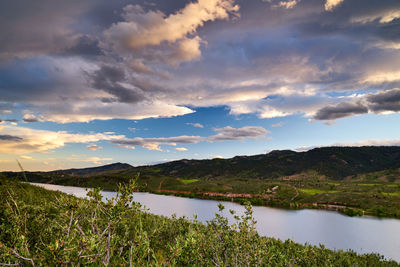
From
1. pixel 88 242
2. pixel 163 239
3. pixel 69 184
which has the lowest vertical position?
pixel 69 184

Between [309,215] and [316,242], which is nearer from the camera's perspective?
[316,242]

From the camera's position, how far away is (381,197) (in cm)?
7450

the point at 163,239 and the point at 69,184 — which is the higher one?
the point at 163,239

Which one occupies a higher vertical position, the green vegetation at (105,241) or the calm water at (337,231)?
the green vegetation at (105,241)

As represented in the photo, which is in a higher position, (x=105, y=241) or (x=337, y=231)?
(x=105, y=241)

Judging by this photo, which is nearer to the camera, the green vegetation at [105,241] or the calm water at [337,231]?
the green vegetation at [105,241]

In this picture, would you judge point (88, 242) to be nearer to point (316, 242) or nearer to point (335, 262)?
point (335, 262)

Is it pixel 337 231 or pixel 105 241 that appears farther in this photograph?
pixel 337 231

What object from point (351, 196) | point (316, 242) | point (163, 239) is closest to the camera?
point (163, 239)

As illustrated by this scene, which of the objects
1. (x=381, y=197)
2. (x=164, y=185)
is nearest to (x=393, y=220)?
(x=381, y=197)

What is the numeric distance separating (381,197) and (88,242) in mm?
97099

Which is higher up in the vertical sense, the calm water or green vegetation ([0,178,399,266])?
green vegetation ([0,178,399,266])

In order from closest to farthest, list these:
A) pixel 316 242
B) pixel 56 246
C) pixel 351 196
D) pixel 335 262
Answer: pixel 56 246
pixel 335 262
pixel 316 242
pixel 351 196

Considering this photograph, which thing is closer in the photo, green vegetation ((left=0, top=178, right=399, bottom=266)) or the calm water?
green vegetation ((left=0, top=178, right=399, bottom=266))
